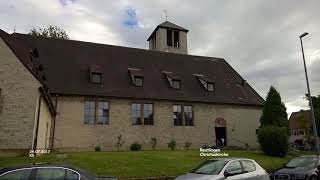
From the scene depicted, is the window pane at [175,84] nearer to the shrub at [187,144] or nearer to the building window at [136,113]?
the building window at [136,113]

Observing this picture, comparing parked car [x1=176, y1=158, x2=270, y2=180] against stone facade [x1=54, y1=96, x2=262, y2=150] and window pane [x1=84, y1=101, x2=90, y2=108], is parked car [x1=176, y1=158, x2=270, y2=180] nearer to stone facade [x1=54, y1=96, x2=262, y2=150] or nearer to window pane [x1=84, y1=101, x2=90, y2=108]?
stone facade [x1=54, y1=96, x2=262, y2=150]

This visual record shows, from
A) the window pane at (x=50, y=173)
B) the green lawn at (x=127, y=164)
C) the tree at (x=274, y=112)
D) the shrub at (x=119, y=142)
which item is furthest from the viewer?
the tree at (x=274, y=112)

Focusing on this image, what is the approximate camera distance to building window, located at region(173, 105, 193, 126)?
113ft

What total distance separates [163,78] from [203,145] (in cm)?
792

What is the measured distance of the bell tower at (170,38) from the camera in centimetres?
4504

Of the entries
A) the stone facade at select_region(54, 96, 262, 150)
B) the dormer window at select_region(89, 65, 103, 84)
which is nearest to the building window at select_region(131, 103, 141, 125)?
the stone facade at select_region(54, 96, 262, 150)

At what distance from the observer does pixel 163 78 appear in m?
36.4

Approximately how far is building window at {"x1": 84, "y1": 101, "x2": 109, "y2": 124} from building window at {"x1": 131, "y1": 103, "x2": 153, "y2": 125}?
261 centimetres

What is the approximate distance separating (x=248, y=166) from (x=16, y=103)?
1469cm

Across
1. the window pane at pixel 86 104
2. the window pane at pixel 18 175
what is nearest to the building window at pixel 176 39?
Answer: the window pane at pixel 86 104

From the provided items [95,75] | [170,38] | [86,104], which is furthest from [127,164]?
[170,38]

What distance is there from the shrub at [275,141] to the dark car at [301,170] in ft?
39.2

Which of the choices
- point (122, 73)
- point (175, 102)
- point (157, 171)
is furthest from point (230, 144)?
point (157, 171)

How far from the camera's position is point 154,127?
33.3m
